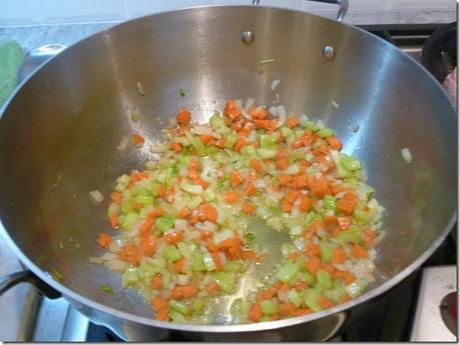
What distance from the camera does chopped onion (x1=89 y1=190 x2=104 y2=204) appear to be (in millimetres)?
1196

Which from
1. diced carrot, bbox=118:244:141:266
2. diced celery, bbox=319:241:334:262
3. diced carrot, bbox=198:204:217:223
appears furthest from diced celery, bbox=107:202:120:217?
diced celery, bbox=319:241:334:262

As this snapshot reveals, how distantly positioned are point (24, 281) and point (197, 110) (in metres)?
0.76

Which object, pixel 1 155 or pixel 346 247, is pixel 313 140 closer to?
pixel 346 247

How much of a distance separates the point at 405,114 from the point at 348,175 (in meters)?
0.22

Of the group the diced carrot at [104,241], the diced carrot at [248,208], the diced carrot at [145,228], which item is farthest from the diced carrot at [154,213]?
the diced carrot at [248,208]

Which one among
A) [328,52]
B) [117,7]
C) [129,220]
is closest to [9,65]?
[117,7]

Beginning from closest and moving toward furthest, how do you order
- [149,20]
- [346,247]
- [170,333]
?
[170,333]
[346,247]
[149,20]

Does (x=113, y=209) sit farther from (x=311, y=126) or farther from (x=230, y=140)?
(x=311, y=126)

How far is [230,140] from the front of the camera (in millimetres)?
1301

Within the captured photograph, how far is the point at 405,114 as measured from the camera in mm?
1113

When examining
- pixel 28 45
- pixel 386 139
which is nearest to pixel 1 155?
pixel 28 45

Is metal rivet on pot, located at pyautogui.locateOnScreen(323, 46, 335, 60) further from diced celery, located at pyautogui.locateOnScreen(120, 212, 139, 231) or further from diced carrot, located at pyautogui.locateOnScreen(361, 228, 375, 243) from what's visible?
diced celery, located at pyautogui.locateOnScreen(120, 212, 139, 231)

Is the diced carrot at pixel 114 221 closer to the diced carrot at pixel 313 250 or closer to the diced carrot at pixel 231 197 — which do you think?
the diced carrot at pixel 231 197

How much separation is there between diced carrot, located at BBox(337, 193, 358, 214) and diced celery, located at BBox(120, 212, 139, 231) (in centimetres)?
53
